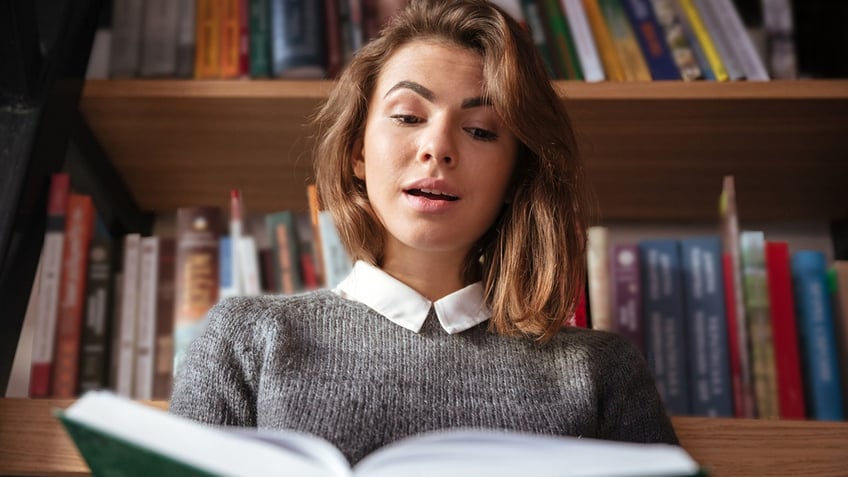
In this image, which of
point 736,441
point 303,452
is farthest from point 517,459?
point 736,441

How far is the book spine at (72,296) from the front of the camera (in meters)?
1.10

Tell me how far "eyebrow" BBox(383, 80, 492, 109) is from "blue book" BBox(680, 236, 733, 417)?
0.39 meters

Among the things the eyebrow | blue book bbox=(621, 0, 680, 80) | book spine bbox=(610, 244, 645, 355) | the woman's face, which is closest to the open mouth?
the woman's face

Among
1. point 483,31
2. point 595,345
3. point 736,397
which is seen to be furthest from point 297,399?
point 736,397

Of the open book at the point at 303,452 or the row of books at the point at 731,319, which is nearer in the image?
the open book at the point at 303,452

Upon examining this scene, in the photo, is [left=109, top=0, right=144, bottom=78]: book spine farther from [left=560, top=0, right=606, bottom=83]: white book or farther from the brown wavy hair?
[left=560, top=0, right=606, bottom=83]: white book

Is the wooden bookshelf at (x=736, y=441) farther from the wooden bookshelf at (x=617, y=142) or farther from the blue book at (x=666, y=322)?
the wooden bookshelf at (x=617, y=142)

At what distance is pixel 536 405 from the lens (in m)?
0.95

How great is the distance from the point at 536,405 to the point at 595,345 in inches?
5.1

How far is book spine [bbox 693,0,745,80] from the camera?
1255 millimetres

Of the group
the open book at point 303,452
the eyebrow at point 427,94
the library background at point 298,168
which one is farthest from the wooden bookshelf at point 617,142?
the open book at point 303,452

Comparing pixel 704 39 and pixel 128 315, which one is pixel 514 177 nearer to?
pixel 704 39

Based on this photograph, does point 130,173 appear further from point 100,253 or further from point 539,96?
point 539,96

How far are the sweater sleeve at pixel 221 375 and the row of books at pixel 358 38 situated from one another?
44 centimetres
